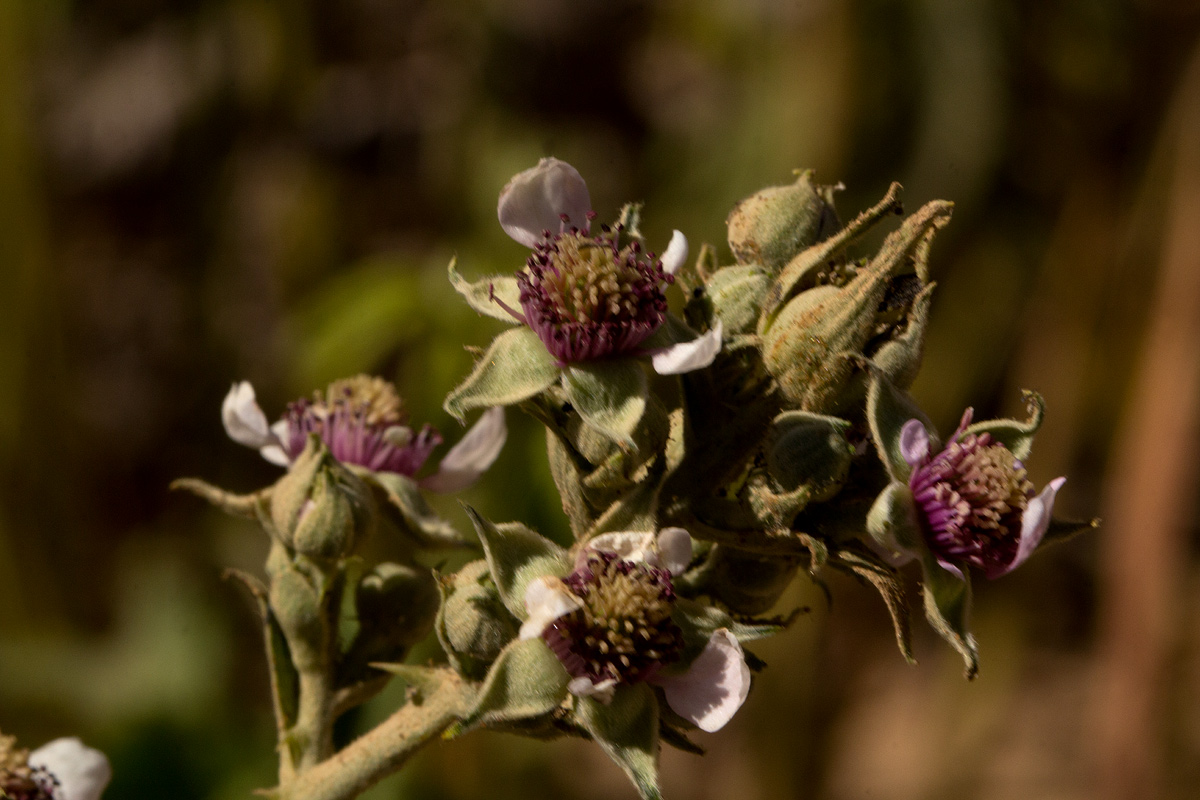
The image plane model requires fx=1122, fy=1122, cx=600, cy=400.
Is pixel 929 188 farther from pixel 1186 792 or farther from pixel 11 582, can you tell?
pixel 11 582

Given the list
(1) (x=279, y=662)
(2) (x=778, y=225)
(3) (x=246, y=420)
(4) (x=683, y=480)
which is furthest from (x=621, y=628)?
(3) (x=246, y=420)

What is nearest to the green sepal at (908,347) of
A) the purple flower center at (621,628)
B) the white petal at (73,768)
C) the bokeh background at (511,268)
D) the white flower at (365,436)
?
the purple flower center at (621,628)

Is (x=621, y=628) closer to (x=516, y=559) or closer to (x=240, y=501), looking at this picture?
(x=516, y=559)

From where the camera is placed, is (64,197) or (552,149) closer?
(552,149)

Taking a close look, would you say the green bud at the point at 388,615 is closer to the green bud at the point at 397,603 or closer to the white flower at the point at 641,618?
the green bud at the point at 397,603

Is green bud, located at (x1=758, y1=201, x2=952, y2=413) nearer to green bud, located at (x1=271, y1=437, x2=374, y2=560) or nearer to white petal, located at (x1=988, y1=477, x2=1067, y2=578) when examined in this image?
white petal, located at (x1=988, y1=477, x2=1067, y2=578)

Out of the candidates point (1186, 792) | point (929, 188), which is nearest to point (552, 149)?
point (929, 188)

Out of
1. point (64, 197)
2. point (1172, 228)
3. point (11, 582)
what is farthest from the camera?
point (64, 197)
